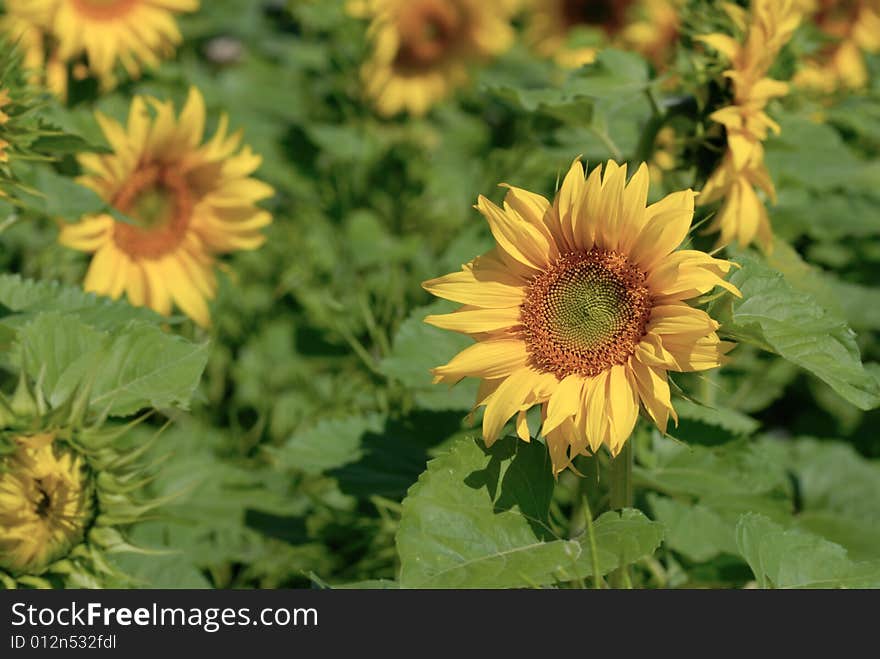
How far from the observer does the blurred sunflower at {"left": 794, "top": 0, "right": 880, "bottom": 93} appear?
10.9 feet

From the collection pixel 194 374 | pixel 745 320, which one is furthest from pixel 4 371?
pixel 745 320

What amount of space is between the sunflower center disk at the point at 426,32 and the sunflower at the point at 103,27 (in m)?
1.12

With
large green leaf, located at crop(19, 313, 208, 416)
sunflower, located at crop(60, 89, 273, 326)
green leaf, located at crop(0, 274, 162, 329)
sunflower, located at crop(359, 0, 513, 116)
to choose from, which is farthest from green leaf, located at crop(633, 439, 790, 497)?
sunflower, located at crop(359, 0, 513, 116)

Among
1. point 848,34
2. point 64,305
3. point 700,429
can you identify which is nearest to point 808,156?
point 700,429

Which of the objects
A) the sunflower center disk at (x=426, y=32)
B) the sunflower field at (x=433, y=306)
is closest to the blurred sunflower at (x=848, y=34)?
the sunflower field at (x=433, y=306)

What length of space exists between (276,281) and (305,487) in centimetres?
88

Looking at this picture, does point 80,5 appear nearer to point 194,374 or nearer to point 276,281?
point 276,281

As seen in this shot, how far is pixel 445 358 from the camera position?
1.79m

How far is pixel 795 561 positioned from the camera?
1.47 meters

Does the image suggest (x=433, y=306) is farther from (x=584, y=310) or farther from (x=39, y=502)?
(x=39, y=502)

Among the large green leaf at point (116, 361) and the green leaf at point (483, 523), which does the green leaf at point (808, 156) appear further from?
the large green leaf at point (116, 361)

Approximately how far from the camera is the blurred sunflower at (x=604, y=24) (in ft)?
11.3

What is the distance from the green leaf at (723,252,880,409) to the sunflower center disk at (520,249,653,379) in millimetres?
128

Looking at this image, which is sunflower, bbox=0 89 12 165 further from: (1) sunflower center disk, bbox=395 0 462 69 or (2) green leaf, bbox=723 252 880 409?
(1) sunflower center disk, bbox=395 0 462 69
